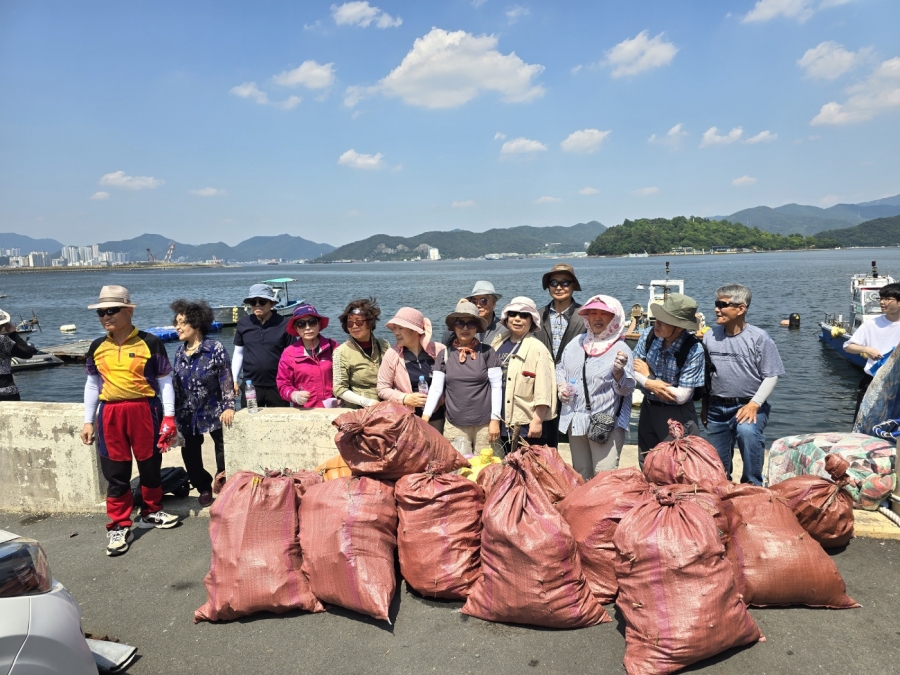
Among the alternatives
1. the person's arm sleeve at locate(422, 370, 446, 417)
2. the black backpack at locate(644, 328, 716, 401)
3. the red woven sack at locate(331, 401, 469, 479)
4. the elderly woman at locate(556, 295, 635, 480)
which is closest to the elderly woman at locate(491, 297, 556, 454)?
the elderly woman at locate(556, 295, 635, 480)

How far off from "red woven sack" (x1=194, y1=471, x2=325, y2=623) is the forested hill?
19437 cm

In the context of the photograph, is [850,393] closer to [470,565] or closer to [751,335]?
[751,335]

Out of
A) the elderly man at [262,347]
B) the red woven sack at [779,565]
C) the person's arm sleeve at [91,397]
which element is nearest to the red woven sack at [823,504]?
the red woven sack at [779,565]

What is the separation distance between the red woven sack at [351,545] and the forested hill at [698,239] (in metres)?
194

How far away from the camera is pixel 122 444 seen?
4.02 meters

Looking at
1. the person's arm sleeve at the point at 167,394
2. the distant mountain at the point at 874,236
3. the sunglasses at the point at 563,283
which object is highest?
the distant mountain at the point at 874,236

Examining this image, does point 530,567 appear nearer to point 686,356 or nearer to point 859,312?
point 686,356

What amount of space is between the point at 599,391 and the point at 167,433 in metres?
3.13

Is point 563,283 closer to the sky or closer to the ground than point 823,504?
closer to the sky

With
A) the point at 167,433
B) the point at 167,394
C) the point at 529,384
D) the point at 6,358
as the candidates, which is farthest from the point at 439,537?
the point at 6,358

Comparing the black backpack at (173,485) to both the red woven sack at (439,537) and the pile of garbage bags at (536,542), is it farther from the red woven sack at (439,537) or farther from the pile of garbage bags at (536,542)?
the red woven sack at (439,537)

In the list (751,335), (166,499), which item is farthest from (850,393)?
(166,499)

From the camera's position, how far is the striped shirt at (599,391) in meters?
3.94

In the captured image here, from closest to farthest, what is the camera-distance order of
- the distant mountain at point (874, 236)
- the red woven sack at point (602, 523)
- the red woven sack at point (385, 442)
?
the red woven sack at point (602, 523)
the red woven sack at point (385, 442)
the distant mountain at point (874, 236)
